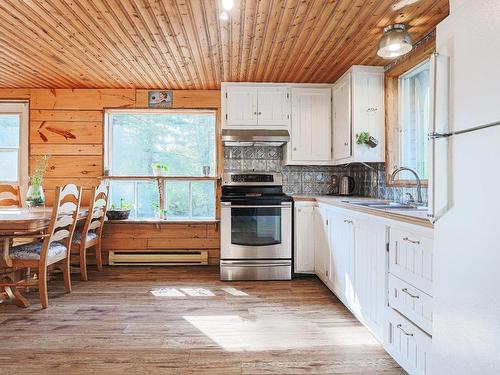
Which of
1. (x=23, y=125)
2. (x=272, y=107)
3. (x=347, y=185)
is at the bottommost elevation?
(x=347, y=185)

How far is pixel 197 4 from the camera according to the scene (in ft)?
7.17

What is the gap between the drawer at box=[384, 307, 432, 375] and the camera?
1.56m

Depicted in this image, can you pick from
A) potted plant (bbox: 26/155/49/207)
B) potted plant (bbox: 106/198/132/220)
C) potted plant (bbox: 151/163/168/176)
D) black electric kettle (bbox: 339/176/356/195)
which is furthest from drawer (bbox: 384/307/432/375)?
potted plant (bbox: 26/155/49/207)

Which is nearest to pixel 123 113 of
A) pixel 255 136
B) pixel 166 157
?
pixel 166 157

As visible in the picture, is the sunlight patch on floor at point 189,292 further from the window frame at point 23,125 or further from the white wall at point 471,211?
the window frame at point 23,125

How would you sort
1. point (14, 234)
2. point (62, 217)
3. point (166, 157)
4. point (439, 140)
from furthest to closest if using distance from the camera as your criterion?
point (166, 157), point (62, 217), point (14, 234), point (439, 140)

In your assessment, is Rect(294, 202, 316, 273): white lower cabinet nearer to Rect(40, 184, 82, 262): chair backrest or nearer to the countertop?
the countertop

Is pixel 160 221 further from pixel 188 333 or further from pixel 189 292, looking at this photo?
pixel 188 333

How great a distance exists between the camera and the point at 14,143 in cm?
416

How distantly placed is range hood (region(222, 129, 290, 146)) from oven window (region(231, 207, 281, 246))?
0.77 m

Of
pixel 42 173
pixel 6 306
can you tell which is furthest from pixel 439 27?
pixel 42 173

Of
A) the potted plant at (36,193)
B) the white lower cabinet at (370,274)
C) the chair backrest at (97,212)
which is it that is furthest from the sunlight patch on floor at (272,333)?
the potted plant at (36,193)

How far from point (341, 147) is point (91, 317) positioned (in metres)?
2.77

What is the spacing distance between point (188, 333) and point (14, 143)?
352 cm
